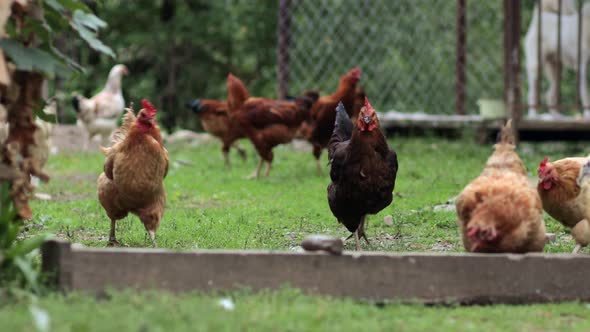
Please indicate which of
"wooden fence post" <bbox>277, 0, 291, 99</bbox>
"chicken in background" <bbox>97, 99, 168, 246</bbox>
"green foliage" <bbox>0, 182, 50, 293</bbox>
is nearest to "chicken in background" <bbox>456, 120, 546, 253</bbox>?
"chicken in background" <bbox>97, 99, 168, 246</bbox>

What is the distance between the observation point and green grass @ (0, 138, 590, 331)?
4.41 m

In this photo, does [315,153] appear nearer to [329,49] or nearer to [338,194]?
[338,194]

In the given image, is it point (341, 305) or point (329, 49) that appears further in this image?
point (329, 49)

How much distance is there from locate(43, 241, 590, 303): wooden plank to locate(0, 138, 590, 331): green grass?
12cm

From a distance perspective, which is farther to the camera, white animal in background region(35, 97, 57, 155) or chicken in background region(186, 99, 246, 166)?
chicken in background region(186, 99, 246, 166)

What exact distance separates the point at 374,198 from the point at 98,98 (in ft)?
30.7

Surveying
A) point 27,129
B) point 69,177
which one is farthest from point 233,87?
point 27,129

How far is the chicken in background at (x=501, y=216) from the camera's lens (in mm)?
5348

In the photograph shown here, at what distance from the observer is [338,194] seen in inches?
274

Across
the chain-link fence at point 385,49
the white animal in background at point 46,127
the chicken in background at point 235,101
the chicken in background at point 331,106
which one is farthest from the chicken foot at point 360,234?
the chain-link fence at point 385,49

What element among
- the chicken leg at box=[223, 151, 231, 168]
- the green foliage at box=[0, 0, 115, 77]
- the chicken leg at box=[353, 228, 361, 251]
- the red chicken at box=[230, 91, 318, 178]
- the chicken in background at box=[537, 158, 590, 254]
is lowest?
the chicken leg at box=[223, 151, 231, 168]

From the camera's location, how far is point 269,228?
7984mm

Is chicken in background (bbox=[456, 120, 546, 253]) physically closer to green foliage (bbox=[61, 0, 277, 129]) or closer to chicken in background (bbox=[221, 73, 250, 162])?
chicken in background (bbox=[221, 73, 250, 162])

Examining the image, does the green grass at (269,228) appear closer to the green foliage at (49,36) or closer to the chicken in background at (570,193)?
the chicken in background at (570,193)
